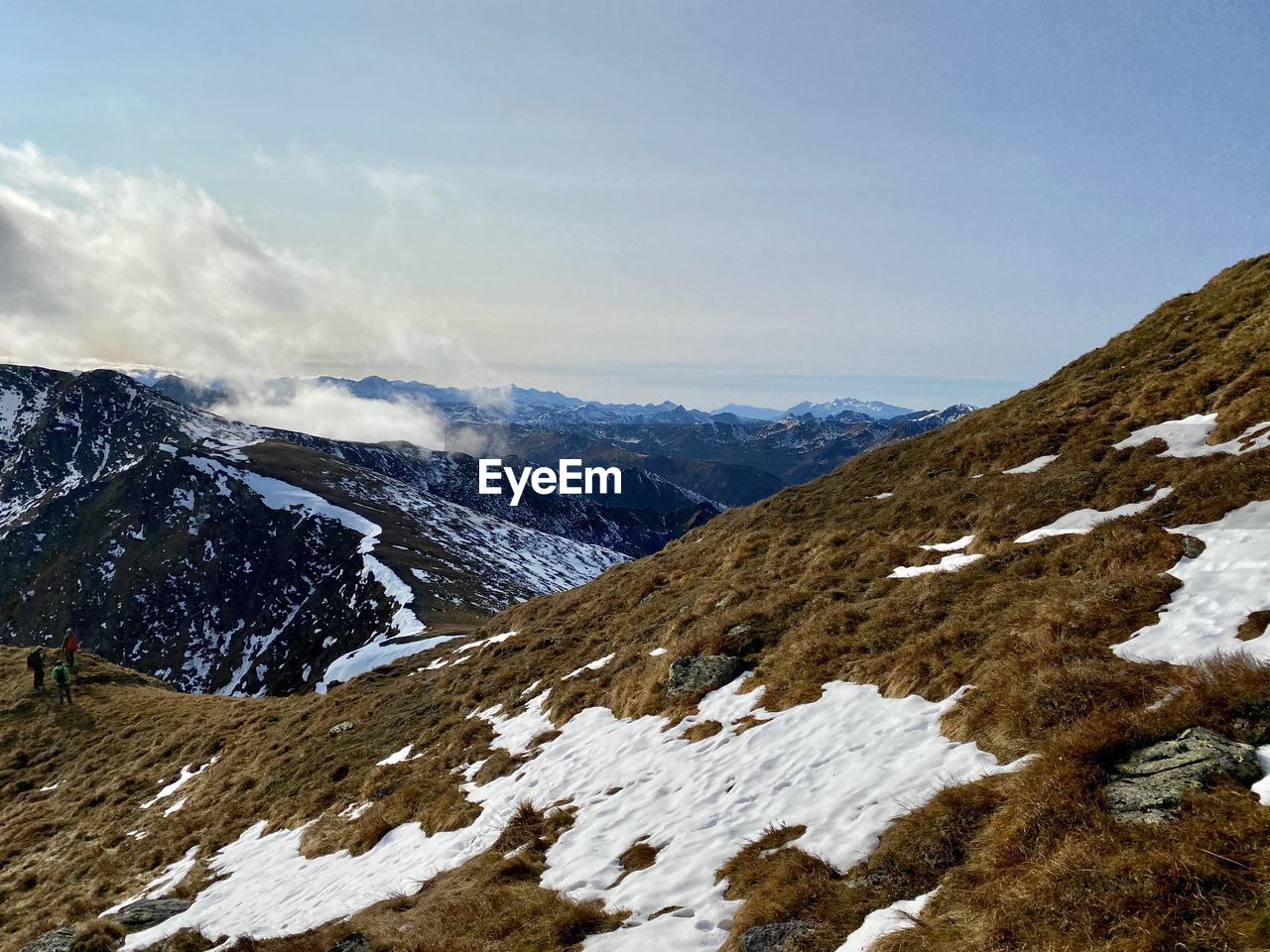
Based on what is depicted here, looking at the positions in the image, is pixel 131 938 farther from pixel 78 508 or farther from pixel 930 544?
pixel 78 508

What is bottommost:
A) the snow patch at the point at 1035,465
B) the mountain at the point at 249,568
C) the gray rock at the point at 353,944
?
the mountain at the point at 249,568

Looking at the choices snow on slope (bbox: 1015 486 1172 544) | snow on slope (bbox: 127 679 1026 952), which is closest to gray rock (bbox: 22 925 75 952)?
snow on slope (bbox: 127 679 1026 952)

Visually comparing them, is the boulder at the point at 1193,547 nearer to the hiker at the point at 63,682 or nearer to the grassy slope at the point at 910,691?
the grassy slope at the point at 910,691

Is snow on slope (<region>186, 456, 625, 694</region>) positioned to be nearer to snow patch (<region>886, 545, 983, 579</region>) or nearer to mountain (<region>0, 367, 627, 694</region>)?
mountain (<region>0, 367, 627, 694</region>)

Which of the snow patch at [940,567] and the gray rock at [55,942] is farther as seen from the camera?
the snow patch at [940,567]

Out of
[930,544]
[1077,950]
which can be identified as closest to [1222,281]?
[930,544]

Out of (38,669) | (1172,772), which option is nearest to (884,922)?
(1172,772)

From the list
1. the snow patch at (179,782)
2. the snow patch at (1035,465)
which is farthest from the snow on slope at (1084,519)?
the snow patch at (179,782)
